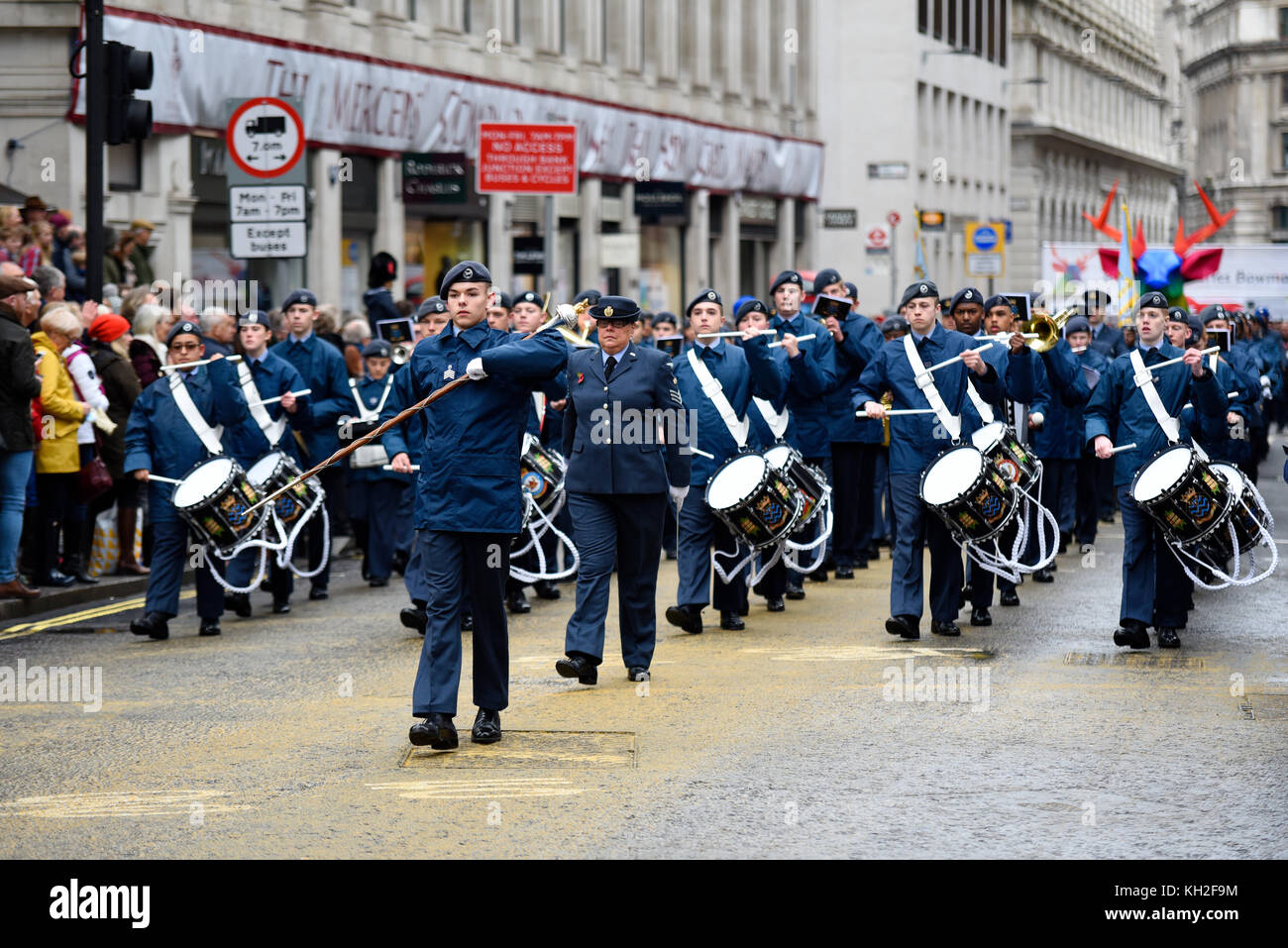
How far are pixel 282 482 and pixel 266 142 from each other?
6.05m

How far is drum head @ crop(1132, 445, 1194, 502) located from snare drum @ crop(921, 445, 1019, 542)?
0.82 metres

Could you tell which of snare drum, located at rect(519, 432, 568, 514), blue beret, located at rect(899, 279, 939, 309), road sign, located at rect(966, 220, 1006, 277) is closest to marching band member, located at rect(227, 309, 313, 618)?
snare drum, located at rect(519, 432, 568, 514)

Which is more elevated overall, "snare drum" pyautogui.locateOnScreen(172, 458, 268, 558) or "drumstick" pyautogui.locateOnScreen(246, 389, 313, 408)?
"drumstick" pyautogui.locateOnScreen(246, 389, 313, 408)

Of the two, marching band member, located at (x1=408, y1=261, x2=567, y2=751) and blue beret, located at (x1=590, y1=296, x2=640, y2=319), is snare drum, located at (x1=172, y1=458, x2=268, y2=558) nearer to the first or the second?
blue beret, located at (x1=590, y1=296, x2=640, y2=319)

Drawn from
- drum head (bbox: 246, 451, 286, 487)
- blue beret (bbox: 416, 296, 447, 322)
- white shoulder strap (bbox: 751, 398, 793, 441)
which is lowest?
drum head (bbox: 246, 451, 286, 487)

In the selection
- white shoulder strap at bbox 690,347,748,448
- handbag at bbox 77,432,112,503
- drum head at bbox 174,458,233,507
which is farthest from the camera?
handbag at bbox 77,432,112,503

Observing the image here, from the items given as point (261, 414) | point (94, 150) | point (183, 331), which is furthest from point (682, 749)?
point (94, 150)

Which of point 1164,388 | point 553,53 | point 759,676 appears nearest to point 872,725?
point 759,676

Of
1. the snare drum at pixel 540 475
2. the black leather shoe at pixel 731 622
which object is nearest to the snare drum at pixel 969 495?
the black leather shoe at pixel 731 622

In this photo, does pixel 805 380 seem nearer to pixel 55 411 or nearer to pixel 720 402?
pixel 720 402

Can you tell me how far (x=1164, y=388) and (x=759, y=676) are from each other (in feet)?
9.74

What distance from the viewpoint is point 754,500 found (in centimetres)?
1316

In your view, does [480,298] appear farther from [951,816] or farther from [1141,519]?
[1141,519]

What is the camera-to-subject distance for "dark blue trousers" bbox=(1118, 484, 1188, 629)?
1238 centimetres
